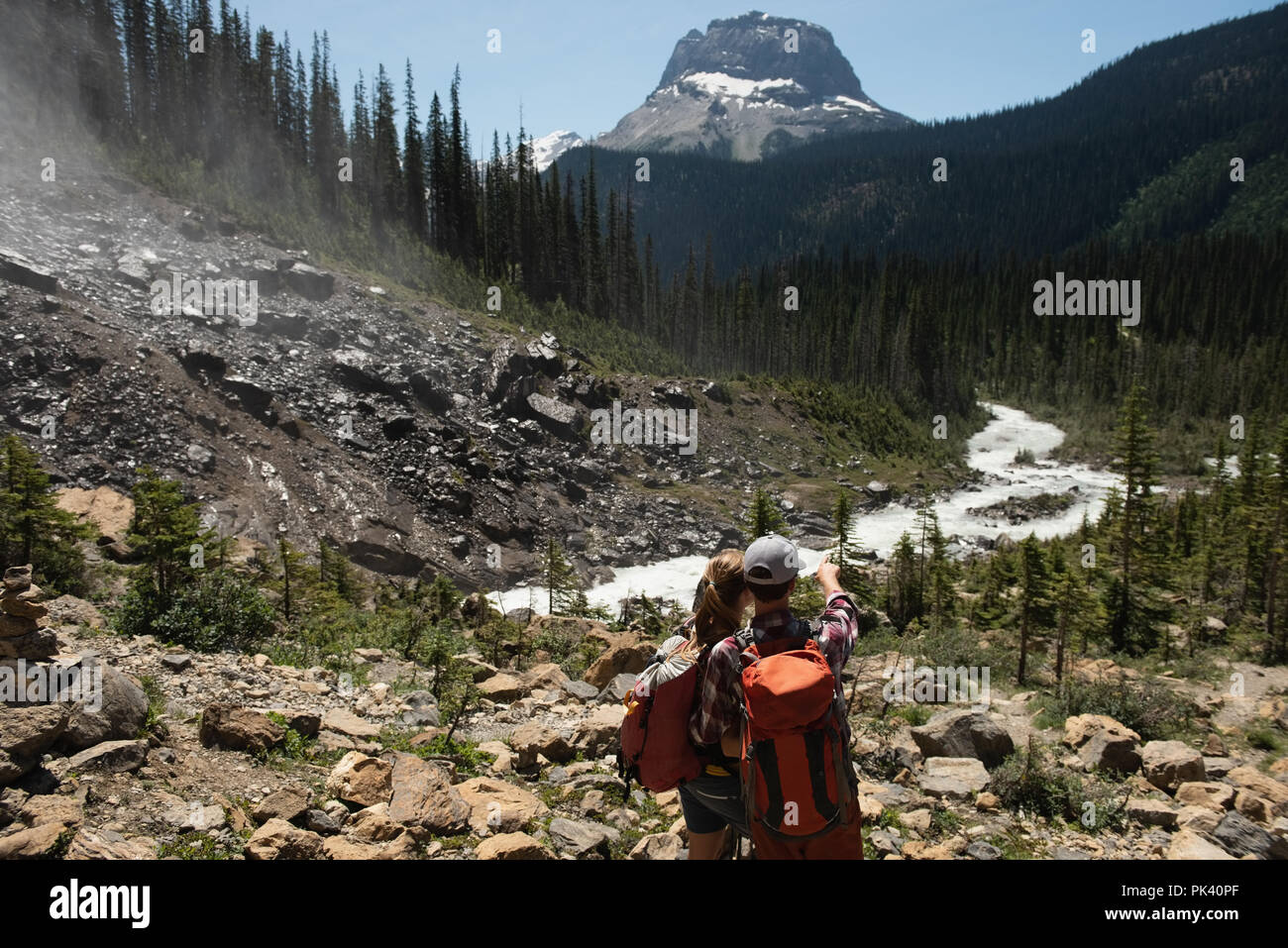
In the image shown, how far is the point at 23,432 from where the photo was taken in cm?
1961

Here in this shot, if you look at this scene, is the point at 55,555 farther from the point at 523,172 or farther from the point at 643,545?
the point at 523,172

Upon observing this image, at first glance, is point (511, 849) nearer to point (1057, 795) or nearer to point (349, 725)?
point (349, 725)

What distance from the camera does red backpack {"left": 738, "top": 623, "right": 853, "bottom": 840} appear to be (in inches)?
126

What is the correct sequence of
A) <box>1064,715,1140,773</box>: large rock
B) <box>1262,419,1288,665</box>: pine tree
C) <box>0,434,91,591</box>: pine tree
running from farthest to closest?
<box>1262,419,1288,665</box>: pine tree → <box>0,434,91,591</box>: pine tree → <box>1064,715,1140,773</box>: large rock

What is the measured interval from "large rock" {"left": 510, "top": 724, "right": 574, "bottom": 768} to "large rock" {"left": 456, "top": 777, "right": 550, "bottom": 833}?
2.88ft

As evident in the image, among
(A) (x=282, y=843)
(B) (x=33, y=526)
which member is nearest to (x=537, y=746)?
(A) (x=282, y=843)

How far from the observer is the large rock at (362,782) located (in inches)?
229

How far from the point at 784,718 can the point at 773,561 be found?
0.78 metres

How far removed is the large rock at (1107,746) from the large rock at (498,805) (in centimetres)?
703

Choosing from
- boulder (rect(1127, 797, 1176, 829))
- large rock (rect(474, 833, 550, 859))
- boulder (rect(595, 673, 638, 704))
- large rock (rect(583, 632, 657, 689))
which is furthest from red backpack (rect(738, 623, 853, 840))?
large rock (rect(583, 632, 657, 689))

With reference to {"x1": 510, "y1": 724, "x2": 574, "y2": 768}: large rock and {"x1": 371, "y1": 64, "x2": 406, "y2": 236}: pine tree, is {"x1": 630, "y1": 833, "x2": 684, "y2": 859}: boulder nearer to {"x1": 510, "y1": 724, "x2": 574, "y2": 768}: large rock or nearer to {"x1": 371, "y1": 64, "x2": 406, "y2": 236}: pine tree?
{"x1": 510, "y1": 724, "x2": 574, "y2": 768}: large rock

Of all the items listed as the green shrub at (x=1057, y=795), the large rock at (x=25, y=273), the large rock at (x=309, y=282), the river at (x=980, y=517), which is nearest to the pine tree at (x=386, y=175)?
the large rock at (x=309, y=282)

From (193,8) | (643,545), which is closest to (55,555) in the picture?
(643,545)

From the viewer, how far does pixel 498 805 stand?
599cm
